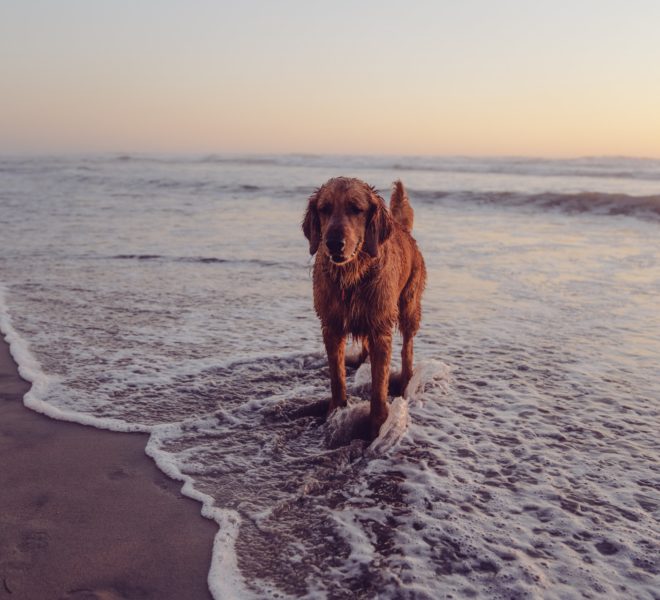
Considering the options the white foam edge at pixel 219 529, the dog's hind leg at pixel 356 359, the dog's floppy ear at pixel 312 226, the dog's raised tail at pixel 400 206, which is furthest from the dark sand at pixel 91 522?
the dog's raised tail at pixel 400 206

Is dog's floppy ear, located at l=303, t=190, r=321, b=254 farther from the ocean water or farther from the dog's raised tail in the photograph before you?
the dog's raised tail

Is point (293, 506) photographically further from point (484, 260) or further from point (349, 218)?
point (484, 260)

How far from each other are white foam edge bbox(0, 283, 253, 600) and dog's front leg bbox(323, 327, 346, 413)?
45.2 inches

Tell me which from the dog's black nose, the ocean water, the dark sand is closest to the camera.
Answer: the dark sand

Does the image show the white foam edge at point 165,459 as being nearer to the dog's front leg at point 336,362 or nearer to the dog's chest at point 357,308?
the dog's front leg at point 336,362

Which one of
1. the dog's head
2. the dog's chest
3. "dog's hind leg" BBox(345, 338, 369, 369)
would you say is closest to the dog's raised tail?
"dog's hind leg" BBox(345, 338, 369, 369)

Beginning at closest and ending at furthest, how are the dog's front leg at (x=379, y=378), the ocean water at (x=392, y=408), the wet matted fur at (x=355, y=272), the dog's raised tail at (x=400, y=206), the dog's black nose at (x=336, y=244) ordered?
the ocean water at (x=392, y=408) < the dog's black nose at (x=336, y=244) < the wet matted fur at (x=355, y=272) < the dog's front leg at (x=379, y=378) < the dog's raised tail at (x=400, y=206)

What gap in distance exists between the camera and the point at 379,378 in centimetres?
445

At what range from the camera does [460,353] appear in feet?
20.4

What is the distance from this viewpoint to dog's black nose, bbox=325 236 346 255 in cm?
382

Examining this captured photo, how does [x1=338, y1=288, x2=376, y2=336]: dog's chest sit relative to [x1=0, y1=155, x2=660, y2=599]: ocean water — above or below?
above

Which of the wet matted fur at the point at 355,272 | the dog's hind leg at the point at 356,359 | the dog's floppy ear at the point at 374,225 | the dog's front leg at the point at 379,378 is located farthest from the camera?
the dog's hind leg at the point at 356,359

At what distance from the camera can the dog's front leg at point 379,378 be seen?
175 inches

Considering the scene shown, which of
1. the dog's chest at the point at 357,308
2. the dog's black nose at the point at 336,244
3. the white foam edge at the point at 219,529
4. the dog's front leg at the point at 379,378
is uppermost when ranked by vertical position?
the dog's black nose at the point at 336,244
